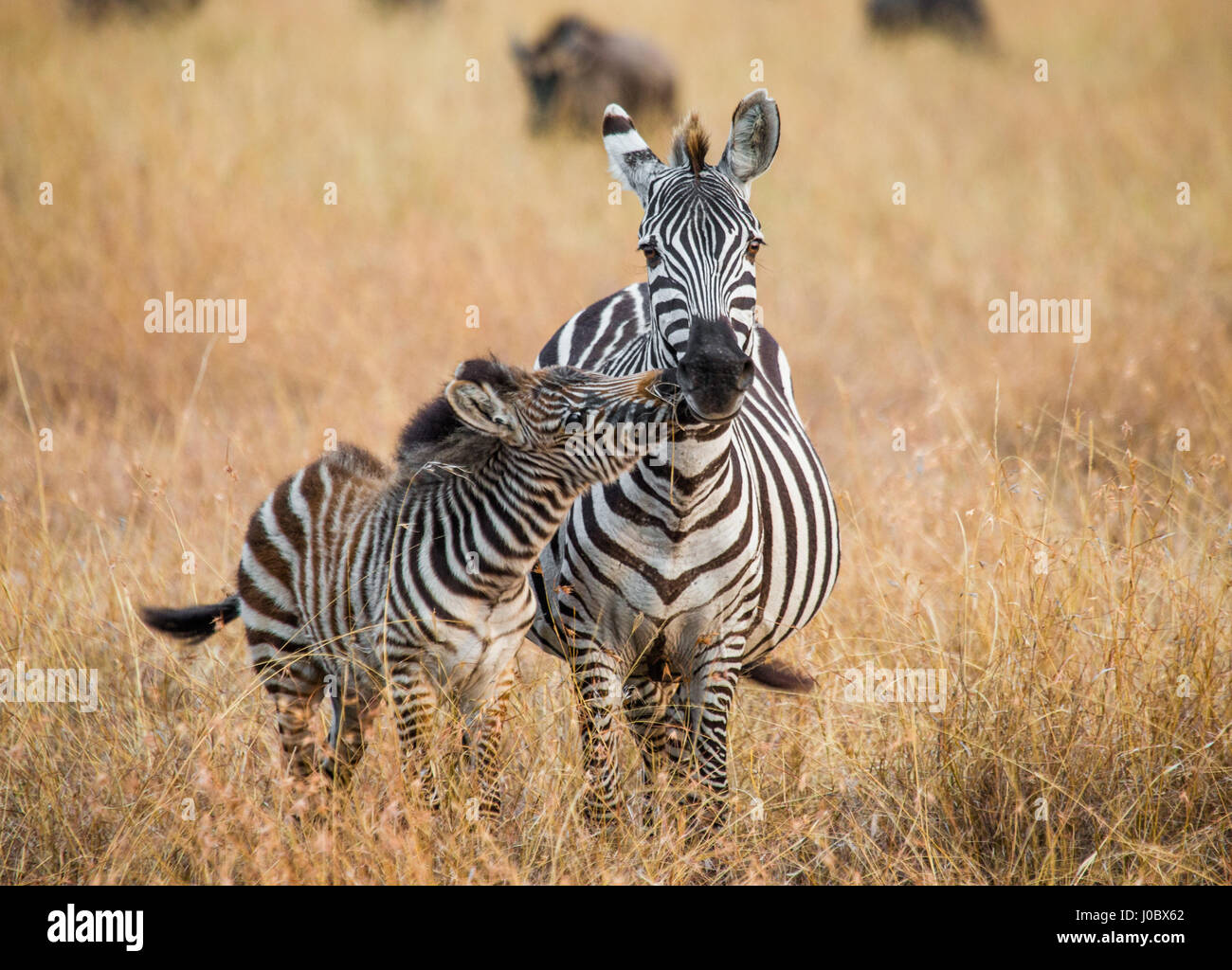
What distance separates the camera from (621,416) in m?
3.79

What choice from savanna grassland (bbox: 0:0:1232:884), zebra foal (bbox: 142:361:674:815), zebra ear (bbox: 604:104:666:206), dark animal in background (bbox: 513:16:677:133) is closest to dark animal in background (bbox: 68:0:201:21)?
savanna grassland (bbox: 0:0:1232:884)

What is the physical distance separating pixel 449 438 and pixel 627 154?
1364 mm

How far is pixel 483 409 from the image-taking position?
154 inches

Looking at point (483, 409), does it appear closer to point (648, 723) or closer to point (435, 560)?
point (435, 560)

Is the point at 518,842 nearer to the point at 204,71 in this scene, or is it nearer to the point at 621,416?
the point at 621,416

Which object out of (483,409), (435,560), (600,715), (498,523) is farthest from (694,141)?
(600,715)

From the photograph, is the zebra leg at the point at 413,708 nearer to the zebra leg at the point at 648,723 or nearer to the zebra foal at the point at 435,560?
the zebra foal at the point at 435,560

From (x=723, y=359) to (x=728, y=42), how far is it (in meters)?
16.3

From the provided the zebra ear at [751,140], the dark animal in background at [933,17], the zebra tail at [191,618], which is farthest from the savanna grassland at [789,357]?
the dark animal in background at [933,17]

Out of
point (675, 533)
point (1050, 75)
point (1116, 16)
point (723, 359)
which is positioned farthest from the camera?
point (1116, 16)

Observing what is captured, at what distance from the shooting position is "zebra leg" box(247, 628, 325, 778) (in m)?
4.28

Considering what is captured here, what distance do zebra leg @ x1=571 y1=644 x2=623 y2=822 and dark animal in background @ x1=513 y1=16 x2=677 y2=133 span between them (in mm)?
11867

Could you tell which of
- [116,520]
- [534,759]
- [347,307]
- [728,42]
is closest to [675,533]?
[534,759]

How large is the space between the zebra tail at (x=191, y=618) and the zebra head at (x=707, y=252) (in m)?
2.05
